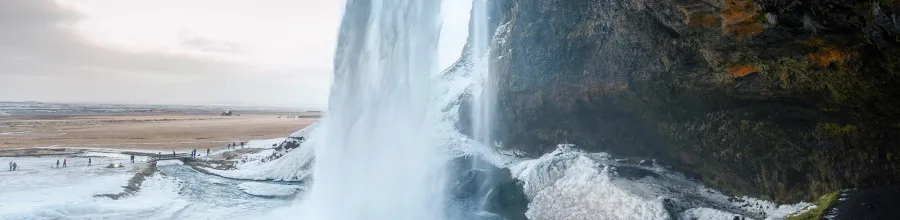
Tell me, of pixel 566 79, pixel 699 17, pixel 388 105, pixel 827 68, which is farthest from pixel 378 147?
pixel 827 68

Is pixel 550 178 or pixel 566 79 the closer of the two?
pixel 550 178

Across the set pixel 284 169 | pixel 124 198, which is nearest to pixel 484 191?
pixel 284 169

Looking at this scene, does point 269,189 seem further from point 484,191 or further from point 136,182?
point 484,191

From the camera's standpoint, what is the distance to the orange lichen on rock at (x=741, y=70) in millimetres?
12961

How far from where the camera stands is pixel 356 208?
20.1 meters

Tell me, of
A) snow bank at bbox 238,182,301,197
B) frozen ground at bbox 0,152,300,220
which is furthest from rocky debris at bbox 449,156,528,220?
snow bank at bbox 238,182,301,197

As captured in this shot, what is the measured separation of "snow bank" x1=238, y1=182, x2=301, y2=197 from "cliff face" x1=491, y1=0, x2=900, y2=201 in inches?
602

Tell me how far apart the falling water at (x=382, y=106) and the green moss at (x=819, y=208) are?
13809 mm

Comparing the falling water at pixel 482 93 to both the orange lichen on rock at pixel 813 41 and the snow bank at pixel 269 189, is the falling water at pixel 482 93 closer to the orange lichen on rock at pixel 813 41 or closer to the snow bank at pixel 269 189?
the snow bank at pixel 269 189

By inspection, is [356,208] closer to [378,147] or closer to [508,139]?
[378,147]

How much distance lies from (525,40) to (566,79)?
448cm

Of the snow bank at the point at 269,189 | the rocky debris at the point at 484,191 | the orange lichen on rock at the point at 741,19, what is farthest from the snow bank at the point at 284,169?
the orange lichen on rock at the point at 741,19

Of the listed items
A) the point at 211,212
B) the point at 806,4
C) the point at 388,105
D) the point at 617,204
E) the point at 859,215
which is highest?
the point at 806,4

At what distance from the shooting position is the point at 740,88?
1390cm
